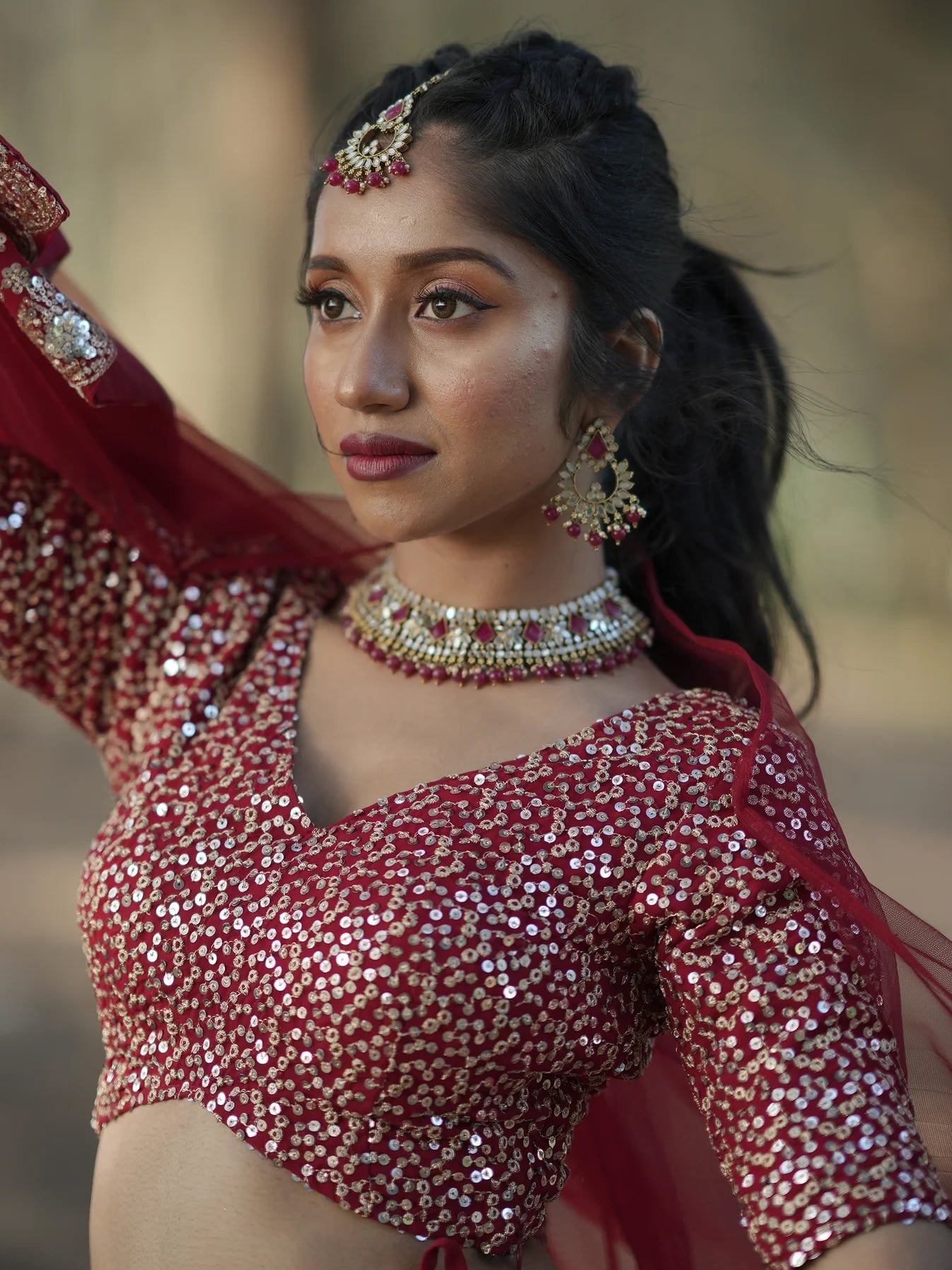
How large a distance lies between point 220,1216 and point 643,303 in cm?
90

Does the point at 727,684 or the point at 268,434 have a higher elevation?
the point at 727,684

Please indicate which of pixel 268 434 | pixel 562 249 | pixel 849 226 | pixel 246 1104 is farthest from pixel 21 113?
pixel 246 1104

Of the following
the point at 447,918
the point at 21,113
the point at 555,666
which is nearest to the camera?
the point at 447,918

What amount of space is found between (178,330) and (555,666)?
4.27 m

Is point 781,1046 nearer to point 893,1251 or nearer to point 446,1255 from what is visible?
point 893,1251

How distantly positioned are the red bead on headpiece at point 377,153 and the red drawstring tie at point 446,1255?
893mm

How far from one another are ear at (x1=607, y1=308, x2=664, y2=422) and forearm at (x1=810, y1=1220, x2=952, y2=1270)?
2.46 ft

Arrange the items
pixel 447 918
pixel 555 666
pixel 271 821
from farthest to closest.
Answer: pixel 555 666 → pixel 271 821 → pixel 447 918

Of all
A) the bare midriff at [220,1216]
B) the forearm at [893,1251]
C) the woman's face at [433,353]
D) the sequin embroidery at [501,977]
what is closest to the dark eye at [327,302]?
the woman's face at [433,353]

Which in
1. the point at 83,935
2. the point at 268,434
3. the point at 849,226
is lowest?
Answer: the point at 849,226

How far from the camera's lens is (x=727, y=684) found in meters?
1.45

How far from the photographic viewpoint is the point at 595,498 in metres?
1.36

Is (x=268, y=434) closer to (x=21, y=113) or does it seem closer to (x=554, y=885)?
(x=21, y=113)

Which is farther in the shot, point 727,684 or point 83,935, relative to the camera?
point 727,684
